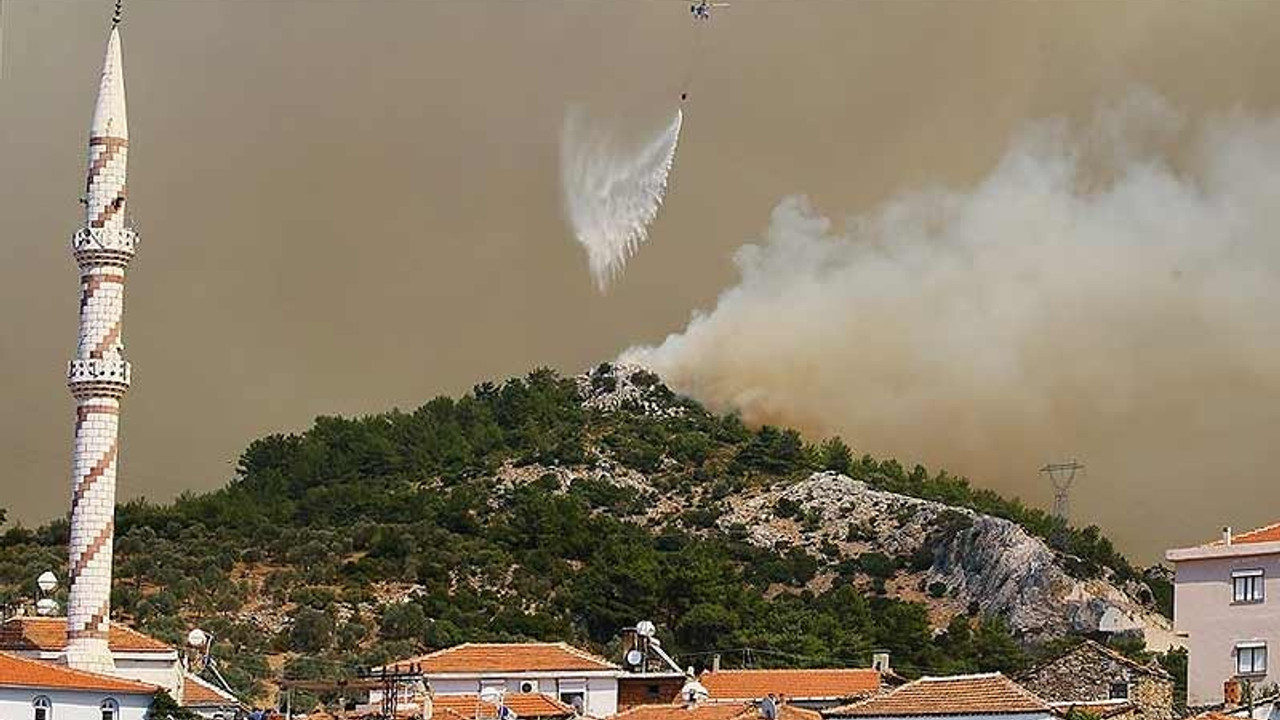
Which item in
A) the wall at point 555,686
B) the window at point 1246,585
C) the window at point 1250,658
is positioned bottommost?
the wall at point 555,686

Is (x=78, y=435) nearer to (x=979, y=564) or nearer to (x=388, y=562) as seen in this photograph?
(x=388, y=562)

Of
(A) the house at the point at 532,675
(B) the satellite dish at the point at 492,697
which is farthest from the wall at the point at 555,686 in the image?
(B) the satellite dish at the point at 492,697

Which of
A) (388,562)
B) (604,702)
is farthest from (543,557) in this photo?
(604,702)

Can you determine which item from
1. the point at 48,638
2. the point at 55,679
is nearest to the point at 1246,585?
the point at 55,679

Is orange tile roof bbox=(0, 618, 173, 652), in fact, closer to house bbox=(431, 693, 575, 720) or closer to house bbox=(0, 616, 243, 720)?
house bbox=(0, 616, 243, 720)

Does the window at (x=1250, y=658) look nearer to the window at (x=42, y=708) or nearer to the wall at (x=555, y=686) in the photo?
the wall at (x=555, y=686)
